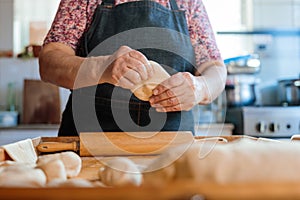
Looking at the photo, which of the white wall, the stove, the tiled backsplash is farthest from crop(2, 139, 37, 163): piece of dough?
the white wall

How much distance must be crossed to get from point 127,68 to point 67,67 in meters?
0.17

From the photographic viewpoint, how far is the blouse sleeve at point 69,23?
908 mm

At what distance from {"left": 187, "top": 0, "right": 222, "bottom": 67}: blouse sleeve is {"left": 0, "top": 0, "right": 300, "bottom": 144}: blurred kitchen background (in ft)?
2.85

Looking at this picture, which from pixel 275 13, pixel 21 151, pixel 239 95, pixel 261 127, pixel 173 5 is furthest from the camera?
pixel 275 13

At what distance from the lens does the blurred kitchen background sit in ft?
6.77

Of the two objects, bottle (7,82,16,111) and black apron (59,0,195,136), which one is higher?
black apron (59,0,195,136)


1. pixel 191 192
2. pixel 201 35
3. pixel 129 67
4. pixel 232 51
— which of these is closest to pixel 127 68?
pixel 129 67

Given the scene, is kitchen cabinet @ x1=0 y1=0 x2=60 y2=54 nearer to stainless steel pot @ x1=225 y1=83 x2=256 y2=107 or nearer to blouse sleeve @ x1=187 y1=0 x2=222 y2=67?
stainless steel pot @ x1=225 y1=83 x2=256 y2=107

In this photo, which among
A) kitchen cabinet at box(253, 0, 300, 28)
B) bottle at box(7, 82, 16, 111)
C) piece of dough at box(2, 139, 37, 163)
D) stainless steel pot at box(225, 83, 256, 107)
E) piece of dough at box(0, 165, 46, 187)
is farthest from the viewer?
kitchen cabinet at box(253, 0, 300, 28)

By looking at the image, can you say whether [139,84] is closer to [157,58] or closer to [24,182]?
[157,58]

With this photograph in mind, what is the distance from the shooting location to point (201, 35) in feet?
3.35

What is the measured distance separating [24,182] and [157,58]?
672 millimetres

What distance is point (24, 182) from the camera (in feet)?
1.09

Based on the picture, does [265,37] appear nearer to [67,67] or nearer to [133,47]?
[133,47]
